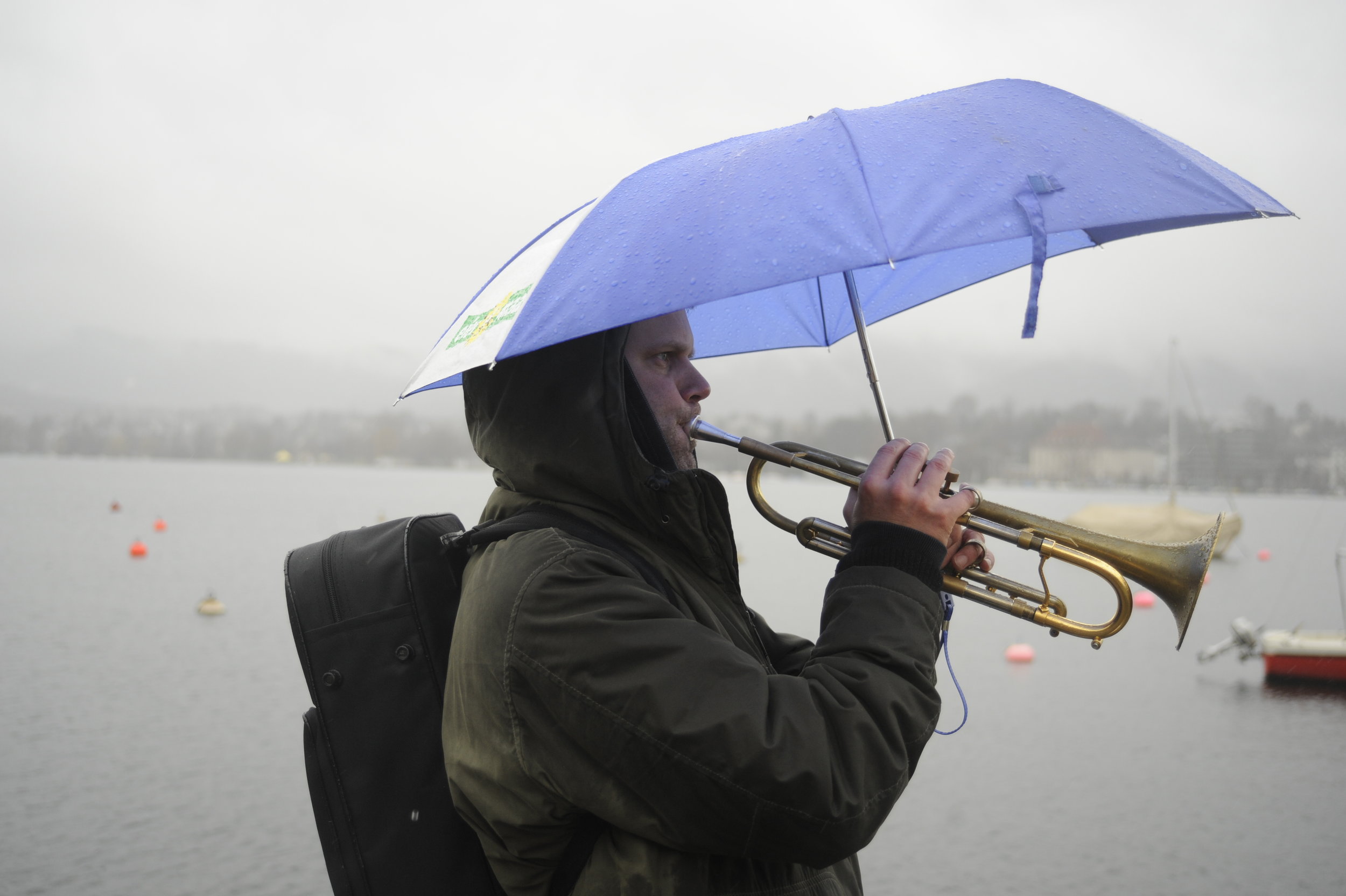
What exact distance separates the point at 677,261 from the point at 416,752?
119 centimetres

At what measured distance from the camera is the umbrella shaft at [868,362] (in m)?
2.91

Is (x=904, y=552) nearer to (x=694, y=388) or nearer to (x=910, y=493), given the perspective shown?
(x=910, y=493)

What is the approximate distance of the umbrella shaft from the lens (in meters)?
2.91

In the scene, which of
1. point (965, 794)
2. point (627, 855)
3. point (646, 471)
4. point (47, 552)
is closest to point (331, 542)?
point (646, 471)

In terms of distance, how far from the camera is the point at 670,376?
2.34 meters

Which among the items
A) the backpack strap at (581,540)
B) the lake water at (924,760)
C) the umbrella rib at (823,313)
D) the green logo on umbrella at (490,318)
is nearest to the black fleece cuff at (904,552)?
the backpack strap at (581,540)

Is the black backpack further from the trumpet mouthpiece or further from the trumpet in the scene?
the trumpet

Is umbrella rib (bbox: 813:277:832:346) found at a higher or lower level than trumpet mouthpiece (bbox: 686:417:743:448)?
higher

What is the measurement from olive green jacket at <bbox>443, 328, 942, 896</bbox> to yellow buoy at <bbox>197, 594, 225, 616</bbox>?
100ft

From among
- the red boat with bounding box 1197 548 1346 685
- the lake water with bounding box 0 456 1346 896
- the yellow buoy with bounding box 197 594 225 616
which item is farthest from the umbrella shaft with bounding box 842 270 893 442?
the yellow buoy with bounding box 197 594 225 616

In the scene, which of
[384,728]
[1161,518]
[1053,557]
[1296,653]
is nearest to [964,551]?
[1053,557]

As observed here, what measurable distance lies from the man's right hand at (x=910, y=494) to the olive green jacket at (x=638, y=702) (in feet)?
0.43

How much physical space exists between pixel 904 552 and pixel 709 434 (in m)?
0.67

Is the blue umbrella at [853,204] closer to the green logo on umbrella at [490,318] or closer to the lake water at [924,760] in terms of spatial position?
the green logo on umbrella at [490,318]
